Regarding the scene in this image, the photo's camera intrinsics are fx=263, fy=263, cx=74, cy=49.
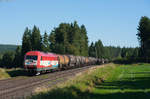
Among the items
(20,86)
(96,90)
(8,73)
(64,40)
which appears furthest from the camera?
(64,40)

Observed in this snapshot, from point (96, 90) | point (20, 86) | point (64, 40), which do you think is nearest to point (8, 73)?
point (20, 86)

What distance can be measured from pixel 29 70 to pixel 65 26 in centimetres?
6906

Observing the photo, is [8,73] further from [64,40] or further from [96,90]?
[64,40]

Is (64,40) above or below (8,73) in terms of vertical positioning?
above

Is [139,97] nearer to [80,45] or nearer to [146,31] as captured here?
[146,31]

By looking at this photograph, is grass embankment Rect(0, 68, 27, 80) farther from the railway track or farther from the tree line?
the tree line

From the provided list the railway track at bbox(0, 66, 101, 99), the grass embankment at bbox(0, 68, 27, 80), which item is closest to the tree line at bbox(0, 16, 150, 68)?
the grass embankment at bbox(0, 68, 27, 80)

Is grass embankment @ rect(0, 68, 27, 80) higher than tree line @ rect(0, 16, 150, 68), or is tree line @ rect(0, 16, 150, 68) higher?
tree line @ rect(0, 16, 150, 68)

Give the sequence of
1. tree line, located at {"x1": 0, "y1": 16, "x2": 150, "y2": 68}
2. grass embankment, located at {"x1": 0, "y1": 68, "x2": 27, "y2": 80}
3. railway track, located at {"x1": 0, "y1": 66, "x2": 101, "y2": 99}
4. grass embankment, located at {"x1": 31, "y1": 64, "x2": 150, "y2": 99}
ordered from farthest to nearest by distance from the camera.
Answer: tree line, located at {"x1": 0, "y1": 16, "x2": 150, "y2": 68}, grass embankment, located at {"x1": 0, "y1": 68, "x2": 27, "y2": 80}, railway track, located at {"x1": 0, "y1": 66, "x2": 101, "y2": 99}, grass embankment, located at {"x1": 31, "y1": 64, "x2": 150, "y2": 99}

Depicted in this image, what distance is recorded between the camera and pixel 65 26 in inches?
4050

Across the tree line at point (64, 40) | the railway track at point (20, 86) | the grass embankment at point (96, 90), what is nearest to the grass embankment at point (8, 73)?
the railway track at point (20, 86)

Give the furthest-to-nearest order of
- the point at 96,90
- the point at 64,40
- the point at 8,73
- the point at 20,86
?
the point at 64,40, the point at 8,73, the point at 20,86, the point at 96,90

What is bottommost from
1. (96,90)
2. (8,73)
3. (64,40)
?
(96,90)

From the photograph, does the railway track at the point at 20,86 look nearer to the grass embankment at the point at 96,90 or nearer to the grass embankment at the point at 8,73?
the grass embankment at the point at 96,90
